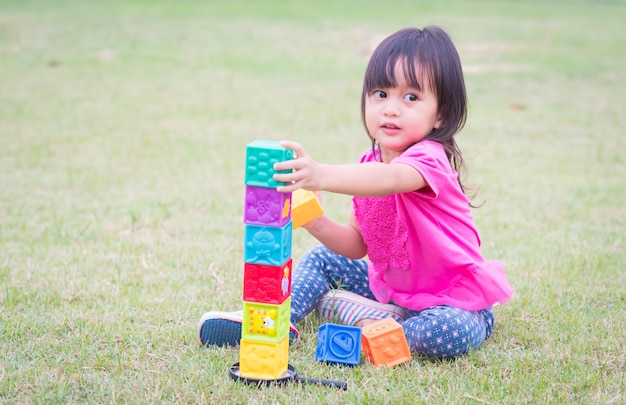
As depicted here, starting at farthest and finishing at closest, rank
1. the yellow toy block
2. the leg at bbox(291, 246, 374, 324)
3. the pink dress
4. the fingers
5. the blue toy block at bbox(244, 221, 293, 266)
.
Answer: the leg at bbox(291, 246, 374, 324) < the pink dress < the yellow toy block < the blue toy block at bbox(244, 221, 293, 266) < the fingers

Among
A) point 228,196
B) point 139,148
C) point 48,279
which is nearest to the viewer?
point 48,279

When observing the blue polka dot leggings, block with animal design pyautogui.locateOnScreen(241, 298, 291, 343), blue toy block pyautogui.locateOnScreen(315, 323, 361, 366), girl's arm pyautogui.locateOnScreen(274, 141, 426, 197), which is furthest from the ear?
block with animal design pyautogui.locateOnScreen(241, 298, 291, 343)

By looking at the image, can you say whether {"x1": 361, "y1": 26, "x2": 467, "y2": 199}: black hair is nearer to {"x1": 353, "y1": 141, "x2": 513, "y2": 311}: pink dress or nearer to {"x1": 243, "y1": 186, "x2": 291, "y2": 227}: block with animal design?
{"x1": 353, "y1": 141, "x2": 513, "y2": 311}: pink dress

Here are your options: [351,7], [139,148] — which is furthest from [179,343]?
[351,7]

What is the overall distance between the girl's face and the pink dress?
76mm

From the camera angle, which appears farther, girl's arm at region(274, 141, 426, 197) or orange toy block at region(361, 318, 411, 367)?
orange toy block at region(361, 318, 411, 367)

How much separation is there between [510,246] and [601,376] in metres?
1.54

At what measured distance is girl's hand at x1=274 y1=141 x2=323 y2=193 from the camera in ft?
6.84

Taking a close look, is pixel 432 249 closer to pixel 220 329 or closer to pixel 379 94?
pixel 379 94

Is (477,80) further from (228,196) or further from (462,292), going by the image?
(462,292)

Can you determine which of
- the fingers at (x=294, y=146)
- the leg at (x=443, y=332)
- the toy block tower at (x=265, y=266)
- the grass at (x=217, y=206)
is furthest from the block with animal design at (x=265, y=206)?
the leg at (x=443, y=332)

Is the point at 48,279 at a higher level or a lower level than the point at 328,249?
lower

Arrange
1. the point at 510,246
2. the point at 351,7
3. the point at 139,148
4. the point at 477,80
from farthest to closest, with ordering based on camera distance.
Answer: the point at 351,7
the point at 477,80
the point at 139,148
the point at 510,246

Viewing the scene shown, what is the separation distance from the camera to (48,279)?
3.34 m
